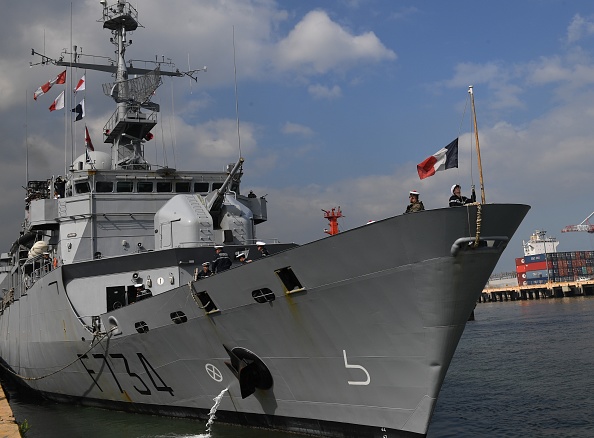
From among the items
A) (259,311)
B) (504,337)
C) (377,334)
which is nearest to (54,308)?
(259,311)

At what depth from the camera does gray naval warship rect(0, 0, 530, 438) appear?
775 cm

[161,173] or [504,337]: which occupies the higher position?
[161,173]

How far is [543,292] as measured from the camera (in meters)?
90.7

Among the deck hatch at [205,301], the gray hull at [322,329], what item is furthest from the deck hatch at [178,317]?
the deck hatch at [205,301]

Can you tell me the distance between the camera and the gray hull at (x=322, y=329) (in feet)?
25.1

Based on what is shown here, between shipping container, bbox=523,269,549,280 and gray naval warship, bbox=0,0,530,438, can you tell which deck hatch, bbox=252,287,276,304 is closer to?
gray naval warship, bbox=0,0,530,438

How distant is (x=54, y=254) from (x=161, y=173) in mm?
3965

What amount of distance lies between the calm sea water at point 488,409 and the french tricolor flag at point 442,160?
187 inches

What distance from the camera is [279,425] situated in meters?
9.65

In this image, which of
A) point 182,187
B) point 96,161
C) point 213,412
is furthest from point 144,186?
point 213,412

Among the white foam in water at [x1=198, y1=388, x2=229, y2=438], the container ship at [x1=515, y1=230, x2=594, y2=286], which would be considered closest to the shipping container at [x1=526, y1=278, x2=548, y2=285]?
the container ship at [x1=515, y1=230, x2=594, y2=286]

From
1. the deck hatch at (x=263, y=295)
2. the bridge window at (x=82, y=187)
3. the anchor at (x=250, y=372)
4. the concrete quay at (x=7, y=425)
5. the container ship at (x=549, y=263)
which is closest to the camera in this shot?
the concrete quay at (x=7, y=425)

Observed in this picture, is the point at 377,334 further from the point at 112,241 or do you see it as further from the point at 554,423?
the point at 112,241

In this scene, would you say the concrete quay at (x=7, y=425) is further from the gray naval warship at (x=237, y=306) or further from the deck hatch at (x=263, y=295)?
the deck hatch at (x=263, y=295)
